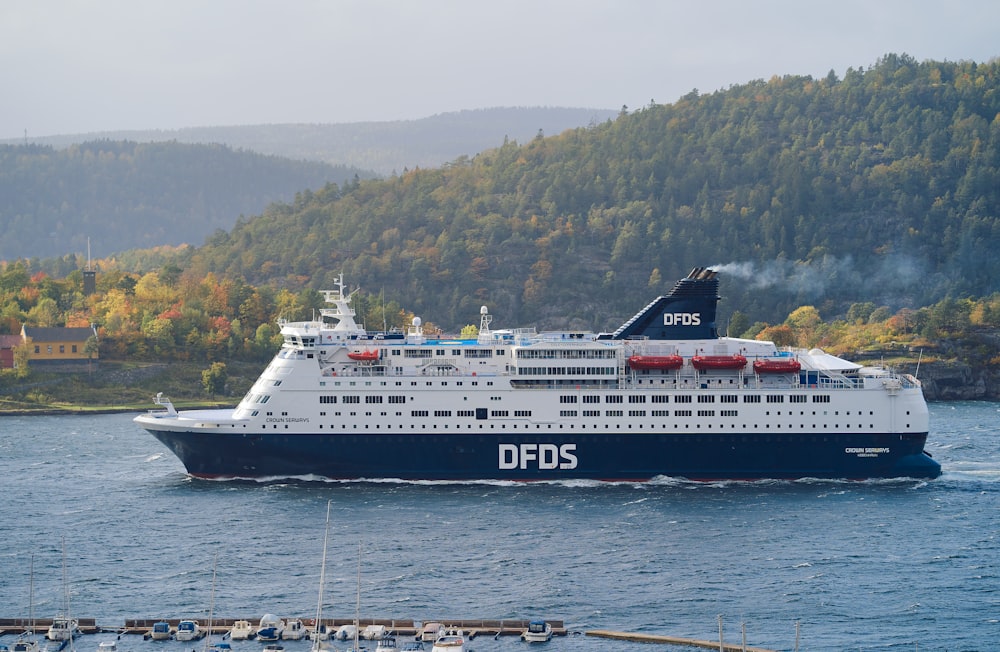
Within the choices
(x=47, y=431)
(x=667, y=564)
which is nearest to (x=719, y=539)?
(x=667, y=564)

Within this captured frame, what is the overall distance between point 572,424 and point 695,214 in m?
78.8

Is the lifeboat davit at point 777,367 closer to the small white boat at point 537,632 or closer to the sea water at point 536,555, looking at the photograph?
the sea water at point 536,555

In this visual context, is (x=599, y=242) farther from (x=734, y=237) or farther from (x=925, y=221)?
(x=925, y=221)

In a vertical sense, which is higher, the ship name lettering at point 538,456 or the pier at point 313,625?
the ship name lettering at point 538,456

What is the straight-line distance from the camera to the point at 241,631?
3788 centimetres

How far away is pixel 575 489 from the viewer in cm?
5475

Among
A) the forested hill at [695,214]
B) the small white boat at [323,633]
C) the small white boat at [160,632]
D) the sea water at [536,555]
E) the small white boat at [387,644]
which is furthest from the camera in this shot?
the forested hill at [695,214]

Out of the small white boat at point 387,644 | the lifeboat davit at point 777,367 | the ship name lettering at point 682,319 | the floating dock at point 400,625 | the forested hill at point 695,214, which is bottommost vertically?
the small white boat at point 387,644

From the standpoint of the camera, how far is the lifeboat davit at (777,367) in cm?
5659

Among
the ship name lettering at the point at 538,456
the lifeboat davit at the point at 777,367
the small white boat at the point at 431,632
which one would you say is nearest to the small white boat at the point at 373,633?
the small white boat at the point at 431,632

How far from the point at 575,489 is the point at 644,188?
8415cm

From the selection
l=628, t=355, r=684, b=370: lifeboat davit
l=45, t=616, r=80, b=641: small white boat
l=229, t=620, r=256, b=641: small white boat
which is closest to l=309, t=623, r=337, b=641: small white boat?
l=229, t=620, r=256, b=641: small white boat

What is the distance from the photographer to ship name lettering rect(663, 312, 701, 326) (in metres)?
59.1

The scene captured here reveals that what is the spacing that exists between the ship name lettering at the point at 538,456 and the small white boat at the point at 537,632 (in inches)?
702
